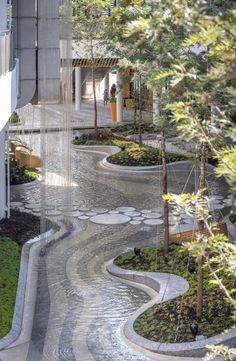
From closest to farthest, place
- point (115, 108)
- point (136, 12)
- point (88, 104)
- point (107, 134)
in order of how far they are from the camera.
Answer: point (136, 12) → point (107, 134) → point (115, 108) → point (88, 104)

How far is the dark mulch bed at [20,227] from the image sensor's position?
15281 mm

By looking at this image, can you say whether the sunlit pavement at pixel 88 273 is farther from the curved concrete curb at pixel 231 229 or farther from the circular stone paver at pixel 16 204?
the curved concrete curb at pixel 231 229

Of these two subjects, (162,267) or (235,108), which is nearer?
(235,108)

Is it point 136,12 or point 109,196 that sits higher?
point 136,12

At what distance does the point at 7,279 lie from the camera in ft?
→ 41.2

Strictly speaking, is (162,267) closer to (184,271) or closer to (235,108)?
(184,271)

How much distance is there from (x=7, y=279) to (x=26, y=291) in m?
0.43

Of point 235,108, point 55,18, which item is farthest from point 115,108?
point 235,108

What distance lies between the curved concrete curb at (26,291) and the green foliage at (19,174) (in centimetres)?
414

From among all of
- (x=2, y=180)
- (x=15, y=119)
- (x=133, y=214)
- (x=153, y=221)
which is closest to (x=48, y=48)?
(x=2, y=180)

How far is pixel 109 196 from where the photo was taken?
2014cm

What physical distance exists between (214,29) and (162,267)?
379 inches

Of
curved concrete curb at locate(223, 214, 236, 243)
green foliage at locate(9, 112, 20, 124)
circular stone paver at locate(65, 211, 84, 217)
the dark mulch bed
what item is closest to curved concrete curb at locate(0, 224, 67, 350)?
the dark mulch bed

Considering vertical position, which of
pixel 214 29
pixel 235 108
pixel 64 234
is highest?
pixel 214 29
